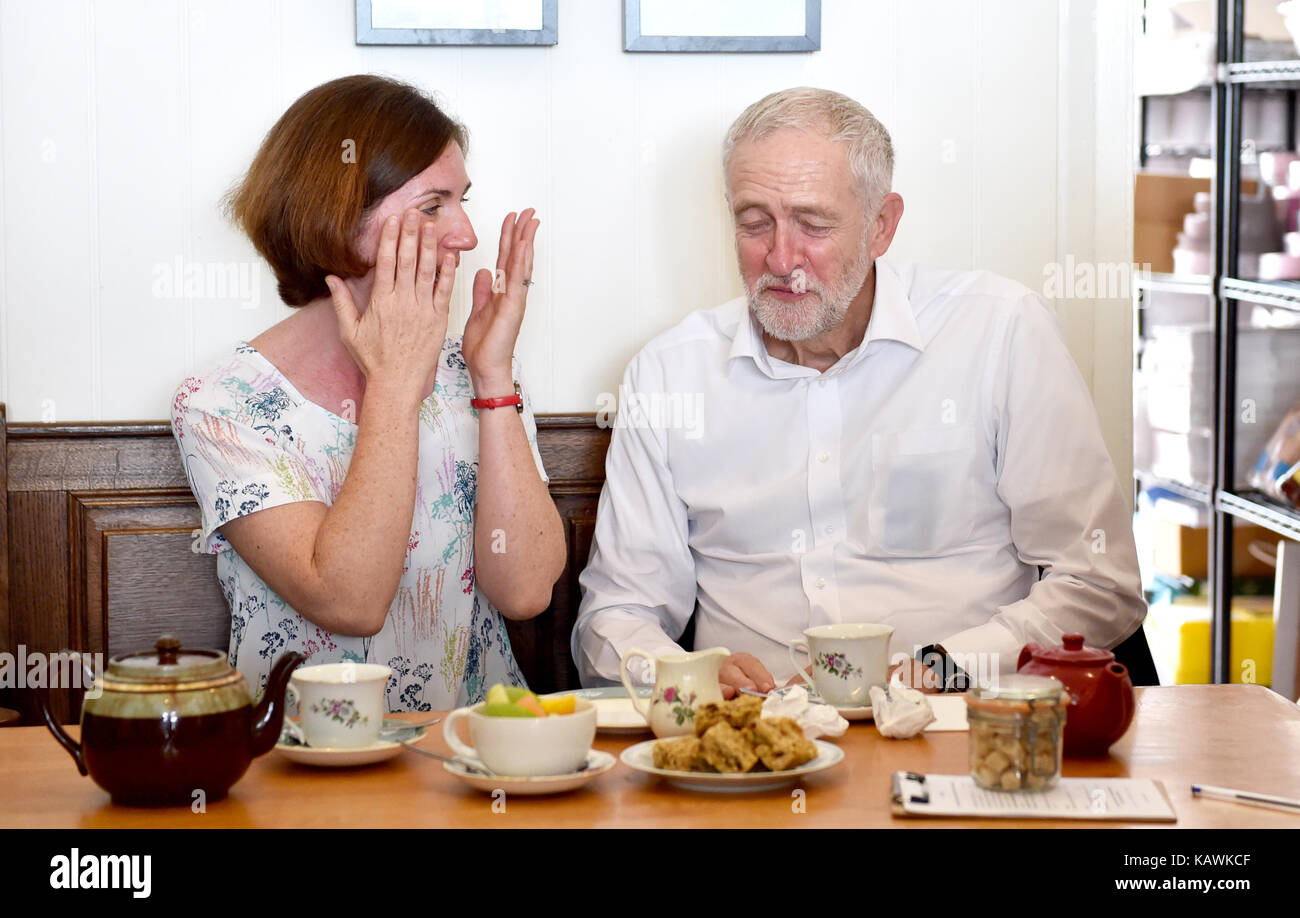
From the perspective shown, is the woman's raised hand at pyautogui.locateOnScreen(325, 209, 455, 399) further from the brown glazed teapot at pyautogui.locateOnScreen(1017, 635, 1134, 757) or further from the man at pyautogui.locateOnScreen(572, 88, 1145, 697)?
the brown glazed teapot at pyautogui.locateOnScreen(1017, 635, 1134, 757)

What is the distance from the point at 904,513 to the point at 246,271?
3.77 ft

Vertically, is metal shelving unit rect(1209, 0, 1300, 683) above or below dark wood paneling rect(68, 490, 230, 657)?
above

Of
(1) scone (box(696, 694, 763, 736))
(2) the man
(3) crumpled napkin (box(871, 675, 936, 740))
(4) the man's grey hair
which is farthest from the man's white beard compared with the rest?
(1) scone (box(696, 694, 763, 736))

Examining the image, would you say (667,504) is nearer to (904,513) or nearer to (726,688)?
(904,513)

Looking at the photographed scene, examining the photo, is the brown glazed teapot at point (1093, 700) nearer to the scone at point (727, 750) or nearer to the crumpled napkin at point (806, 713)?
the crumpled napkin at point (806, 713)

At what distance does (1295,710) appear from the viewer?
4.83 feet

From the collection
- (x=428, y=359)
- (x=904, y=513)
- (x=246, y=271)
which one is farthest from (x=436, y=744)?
(x=246, y=271)

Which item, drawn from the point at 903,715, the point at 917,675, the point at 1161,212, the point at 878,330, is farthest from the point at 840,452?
the point at 1161,212

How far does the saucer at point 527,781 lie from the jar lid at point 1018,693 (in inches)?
13.3

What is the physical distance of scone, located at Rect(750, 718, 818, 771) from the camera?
3.91 ft

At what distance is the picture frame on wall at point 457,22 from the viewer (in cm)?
226

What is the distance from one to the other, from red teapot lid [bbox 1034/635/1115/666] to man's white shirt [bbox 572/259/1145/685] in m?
0.65

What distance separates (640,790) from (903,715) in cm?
31

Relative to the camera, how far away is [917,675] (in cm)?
188
